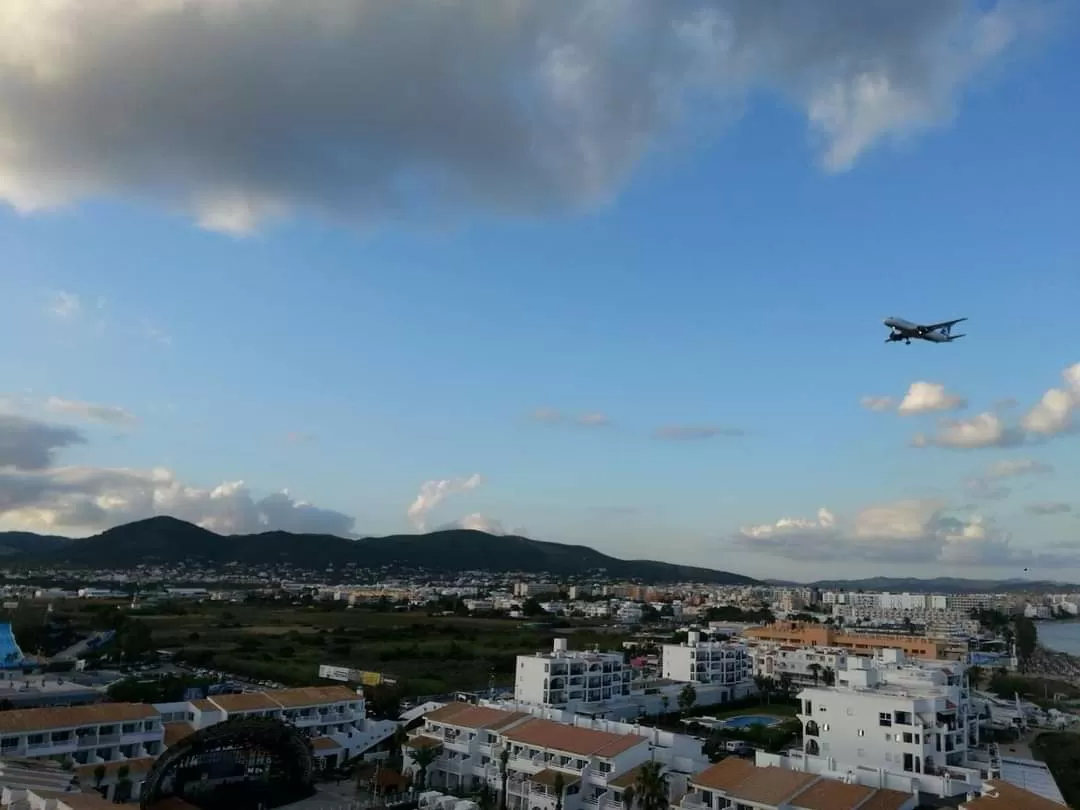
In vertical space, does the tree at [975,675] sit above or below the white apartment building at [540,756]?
below

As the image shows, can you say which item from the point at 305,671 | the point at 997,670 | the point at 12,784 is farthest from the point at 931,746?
the point at 997,670

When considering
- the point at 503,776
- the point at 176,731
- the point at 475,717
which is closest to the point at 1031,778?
the point at 503,776

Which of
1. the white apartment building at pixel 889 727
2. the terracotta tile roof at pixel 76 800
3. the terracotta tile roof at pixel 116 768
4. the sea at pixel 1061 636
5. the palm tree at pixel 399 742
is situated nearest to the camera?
the terracotta tile roof at pixel 76 800

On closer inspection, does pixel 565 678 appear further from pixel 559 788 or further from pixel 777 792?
pixel 777 792

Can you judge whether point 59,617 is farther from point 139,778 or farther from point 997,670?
point 997,670

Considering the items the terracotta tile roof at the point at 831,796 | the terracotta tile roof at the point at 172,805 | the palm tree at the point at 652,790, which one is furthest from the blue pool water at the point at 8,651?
the terracotta tile roof at the point at 831,796

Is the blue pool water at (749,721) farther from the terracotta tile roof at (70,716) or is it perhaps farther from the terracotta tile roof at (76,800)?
the terracotta tile roof at (76,800)
